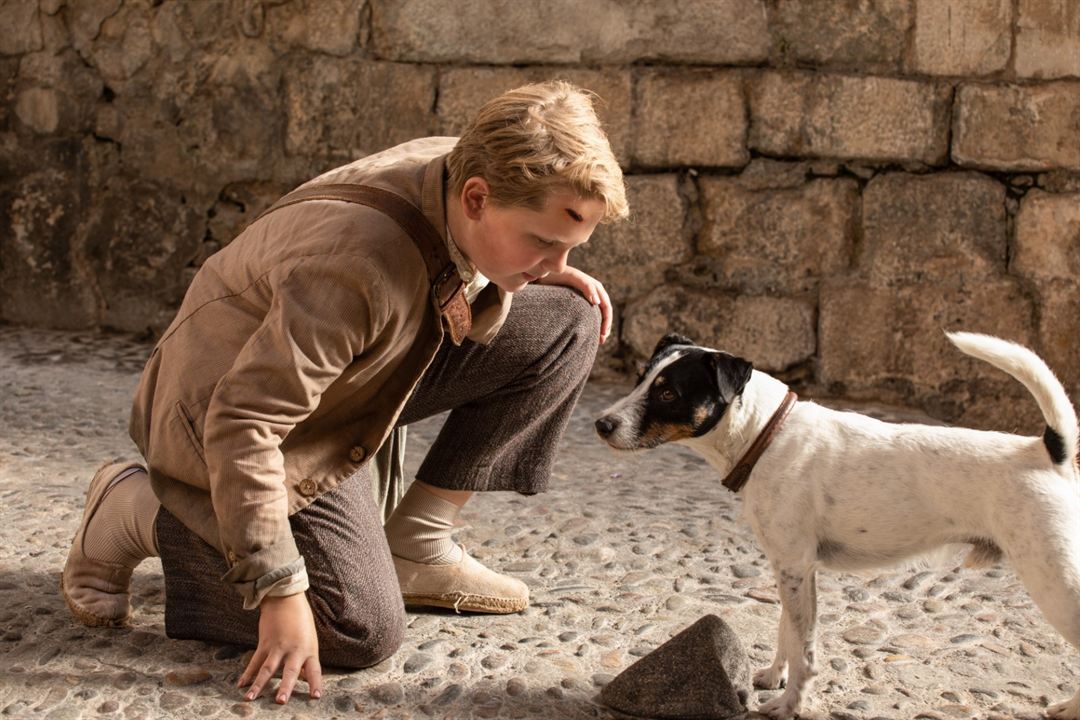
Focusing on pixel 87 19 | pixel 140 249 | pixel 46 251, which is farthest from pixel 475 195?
pixel 46 251

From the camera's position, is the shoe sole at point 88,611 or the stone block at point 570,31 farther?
the stone block at point 570,31

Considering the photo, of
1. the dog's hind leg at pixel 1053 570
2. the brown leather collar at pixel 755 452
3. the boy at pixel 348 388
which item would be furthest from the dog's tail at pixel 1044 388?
the boy at pixel 348 388

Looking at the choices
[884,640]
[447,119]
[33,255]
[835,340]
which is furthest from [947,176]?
[33,255]

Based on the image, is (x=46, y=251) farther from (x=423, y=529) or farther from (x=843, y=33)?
(x=843, y=33)

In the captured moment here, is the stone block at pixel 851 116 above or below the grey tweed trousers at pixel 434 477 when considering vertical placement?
above

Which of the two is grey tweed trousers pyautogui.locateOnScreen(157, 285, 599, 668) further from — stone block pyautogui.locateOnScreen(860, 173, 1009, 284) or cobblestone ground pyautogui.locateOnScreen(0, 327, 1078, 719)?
stone block pyautogui.locateOnScreen(860, 173, 1009, 284)

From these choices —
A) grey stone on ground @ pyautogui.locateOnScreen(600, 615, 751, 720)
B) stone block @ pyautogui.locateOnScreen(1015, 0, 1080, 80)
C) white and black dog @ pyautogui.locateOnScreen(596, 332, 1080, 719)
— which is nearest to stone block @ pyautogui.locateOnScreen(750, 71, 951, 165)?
stone block @ pyautogui.locateOnScreen(1015, 0, 1080, 80)

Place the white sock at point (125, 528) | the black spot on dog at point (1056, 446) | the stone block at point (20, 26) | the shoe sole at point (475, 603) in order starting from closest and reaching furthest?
the black spot on dog at point (1056, 446), the white sock at point (125, 528), the shoe sole at point (475, 603), the stone block at point (20, 26)

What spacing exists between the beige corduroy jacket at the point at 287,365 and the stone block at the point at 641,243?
2305 mm

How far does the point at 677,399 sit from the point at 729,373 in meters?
0.12

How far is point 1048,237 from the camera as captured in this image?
15.0ft

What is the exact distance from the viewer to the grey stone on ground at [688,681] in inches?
92.0

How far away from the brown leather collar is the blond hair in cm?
57

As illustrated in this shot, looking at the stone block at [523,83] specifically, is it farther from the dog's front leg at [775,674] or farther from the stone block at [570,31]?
the dog's front leg at [775,674]
